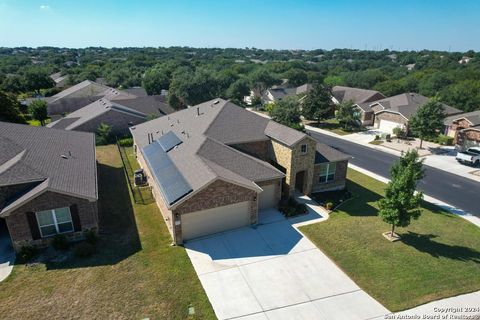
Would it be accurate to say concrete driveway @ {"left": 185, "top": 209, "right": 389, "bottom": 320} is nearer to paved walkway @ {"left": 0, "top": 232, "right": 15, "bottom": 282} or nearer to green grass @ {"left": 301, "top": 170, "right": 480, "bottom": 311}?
green grass @ {"left": 301, "top": 170, "right": 480, "bottom": 311}

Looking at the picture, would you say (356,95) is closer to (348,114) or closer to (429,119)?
(348,114)

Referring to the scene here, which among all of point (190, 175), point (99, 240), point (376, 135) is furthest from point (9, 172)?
point (376, 135)

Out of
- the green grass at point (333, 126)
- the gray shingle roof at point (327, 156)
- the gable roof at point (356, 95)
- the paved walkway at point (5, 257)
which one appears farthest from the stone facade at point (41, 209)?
the gable roof at point (356, 95)

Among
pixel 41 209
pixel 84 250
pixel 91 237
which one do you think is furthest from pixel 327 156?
pixel 41 209

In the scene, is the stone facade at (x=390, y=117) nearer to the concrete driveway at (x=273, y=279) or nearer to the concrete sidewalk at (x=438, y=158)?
the concrete sidewalk at (x=438, y=158)

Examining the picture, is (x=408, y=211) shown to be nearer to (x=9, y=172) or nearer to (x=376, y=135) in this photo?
(x=9, y=172)

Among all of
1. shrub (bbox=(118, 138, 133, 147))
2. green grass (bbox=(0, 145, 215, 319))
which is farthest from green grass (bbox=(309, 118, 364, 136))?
A: green grass (bbox=(0, 145, 215, 319))
